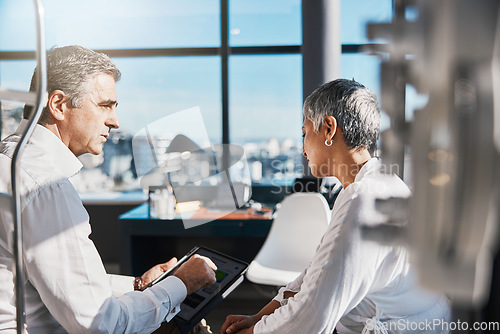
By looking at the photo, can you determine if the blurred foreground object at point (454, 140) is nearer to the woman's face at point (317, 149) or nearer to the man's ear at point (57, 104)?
the woman's face at point (317, 149)

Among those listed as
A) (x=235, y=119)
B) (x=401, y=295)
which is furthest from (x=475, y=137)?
(x=235, y=119)

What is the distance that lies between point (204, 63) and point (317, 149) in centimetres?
293

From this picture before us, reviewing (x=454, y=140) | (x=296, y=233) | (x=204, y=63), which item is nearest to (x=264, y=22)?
(x=204, y=63)

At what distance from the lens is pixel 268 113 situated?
380 cm

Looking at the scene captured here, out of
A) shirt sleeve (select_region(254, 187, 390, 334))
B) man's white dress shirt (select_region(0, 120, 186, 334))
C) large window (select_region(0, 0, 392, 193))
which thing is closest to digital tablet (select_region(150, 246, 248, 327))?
man's white dress shirt (select_region(0, 120, 186, 334))

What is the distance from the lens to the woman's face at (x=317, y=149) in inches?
46.8

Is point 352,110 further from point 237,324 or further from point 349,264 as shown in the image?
point 237,324

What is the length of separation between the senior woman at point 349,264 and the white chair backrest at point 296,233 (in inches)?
49.2

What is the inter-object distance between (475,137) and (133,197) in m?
3.91

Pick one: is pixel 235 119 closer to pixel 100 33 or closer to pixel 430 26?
pixel 100 33

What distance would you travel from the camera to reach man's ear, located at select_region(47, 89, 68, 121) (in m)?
1.11

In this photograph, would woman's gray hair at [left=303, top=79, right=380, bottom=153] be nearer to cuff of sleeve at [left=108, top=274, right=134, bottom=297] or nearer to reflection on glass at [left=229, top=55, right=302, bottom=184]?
cuff of sleeve at [left=108, top=274, right=134, bottom=297]

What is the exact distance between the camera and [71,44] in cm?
118

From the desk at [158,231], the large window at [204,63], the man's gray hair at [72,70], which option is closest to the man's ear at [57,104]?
the man's gray hair at [72,70]
